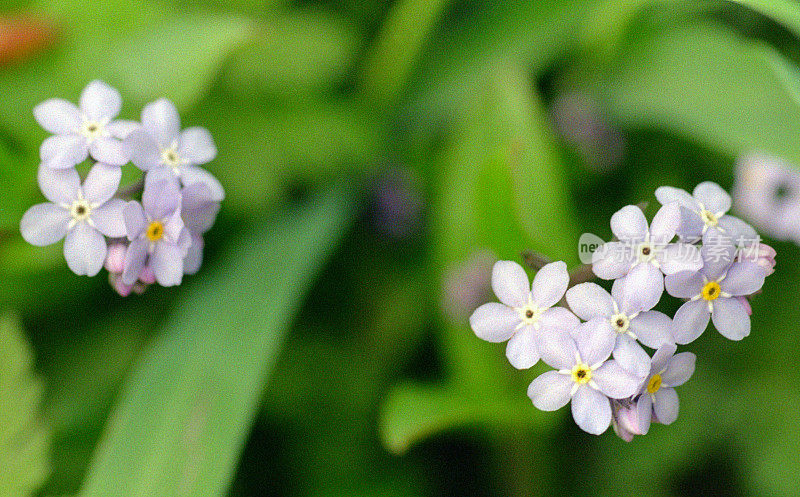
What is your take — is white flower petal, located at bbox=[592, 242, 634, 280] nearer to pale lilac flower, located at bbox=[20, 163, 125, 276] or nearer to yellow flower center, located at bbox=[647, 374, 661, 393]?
yellow flower center, located at bbox=[647, 374, 661, 393]

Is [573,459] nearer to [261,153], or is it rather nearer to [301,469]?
[301,469]

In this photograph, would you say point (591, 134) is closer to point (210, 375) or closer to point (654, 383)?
point (654, 383)

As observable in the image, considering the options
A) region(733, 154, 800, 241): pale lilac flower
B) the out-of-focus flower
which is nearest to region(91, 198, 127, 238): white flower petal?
the out-of-focus flower

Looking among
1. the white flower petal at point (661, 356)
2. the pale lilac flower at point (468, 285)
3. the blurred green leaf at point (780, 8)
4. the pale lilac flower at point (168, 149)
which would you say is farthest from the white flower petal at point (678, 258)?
the pale lilac flower at point (168, 149)

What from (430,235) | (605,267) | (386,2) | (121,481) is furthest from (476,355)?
(386,2)

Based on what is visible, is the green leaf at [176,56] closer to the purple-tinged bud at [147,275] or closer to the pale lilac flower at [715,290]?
the purple-tinged bud at [147,275]

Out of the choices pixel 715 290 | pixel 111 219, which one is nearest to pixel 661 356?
pixel 715 290
